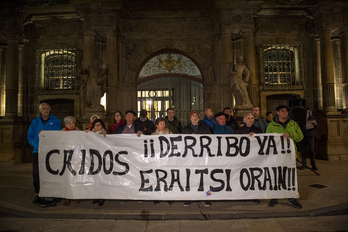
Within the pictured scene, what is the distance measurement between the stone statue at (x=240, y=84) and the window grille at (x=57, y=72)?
25.2 ft

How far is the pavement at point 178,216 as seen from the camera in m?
3.58

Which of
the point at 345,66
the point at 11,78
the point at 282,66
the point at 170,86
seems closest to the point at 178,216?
the point at 170,86

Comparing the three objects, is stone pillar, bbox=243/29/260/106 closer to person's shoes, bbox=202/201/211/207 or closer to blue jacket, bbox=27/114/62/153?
person's shoes, bbox=202/201/211/207

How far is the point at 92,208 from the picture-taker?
4.38 meters

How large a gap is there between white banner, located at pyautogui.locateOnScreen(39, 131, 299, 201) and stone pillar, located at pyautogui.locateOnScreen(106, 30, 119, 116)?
5654 millimetres

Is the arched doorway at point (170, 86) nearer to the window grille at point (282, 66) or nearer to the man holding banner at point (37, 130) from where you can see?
the window grille at point (282, 66)

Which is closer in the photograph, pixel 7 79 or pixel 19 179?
pixel 19 179

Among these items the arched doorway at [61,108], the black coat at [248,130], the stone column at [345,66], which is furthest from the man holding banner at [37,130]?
the stone column at [345,66]

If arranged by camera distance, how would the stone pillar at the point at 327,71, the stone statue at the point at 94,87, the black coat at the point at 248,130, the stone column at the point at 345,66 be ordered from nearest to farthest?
the black coat at the point at 248,130 < the stone statue at the point at 94,87 < the stone pillar at the point at 327,71 < the stone column at the point at 345,66

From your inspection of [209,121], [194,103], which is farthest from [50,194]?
[194,103]

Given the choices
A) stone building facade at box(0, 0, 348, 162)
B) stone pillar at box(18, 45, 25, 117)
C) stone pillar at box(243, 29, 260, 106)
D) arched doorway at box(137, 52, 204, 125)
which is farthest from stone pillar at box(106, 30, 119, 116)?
stone pillar at box(243, 29, 260, 106)

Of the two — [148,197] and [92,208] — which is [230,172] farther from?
[92,208]

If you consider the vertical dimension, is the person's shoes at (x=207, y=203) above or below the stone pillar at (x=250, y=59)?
below

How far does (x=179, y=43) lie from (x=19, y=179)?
8438 mm
